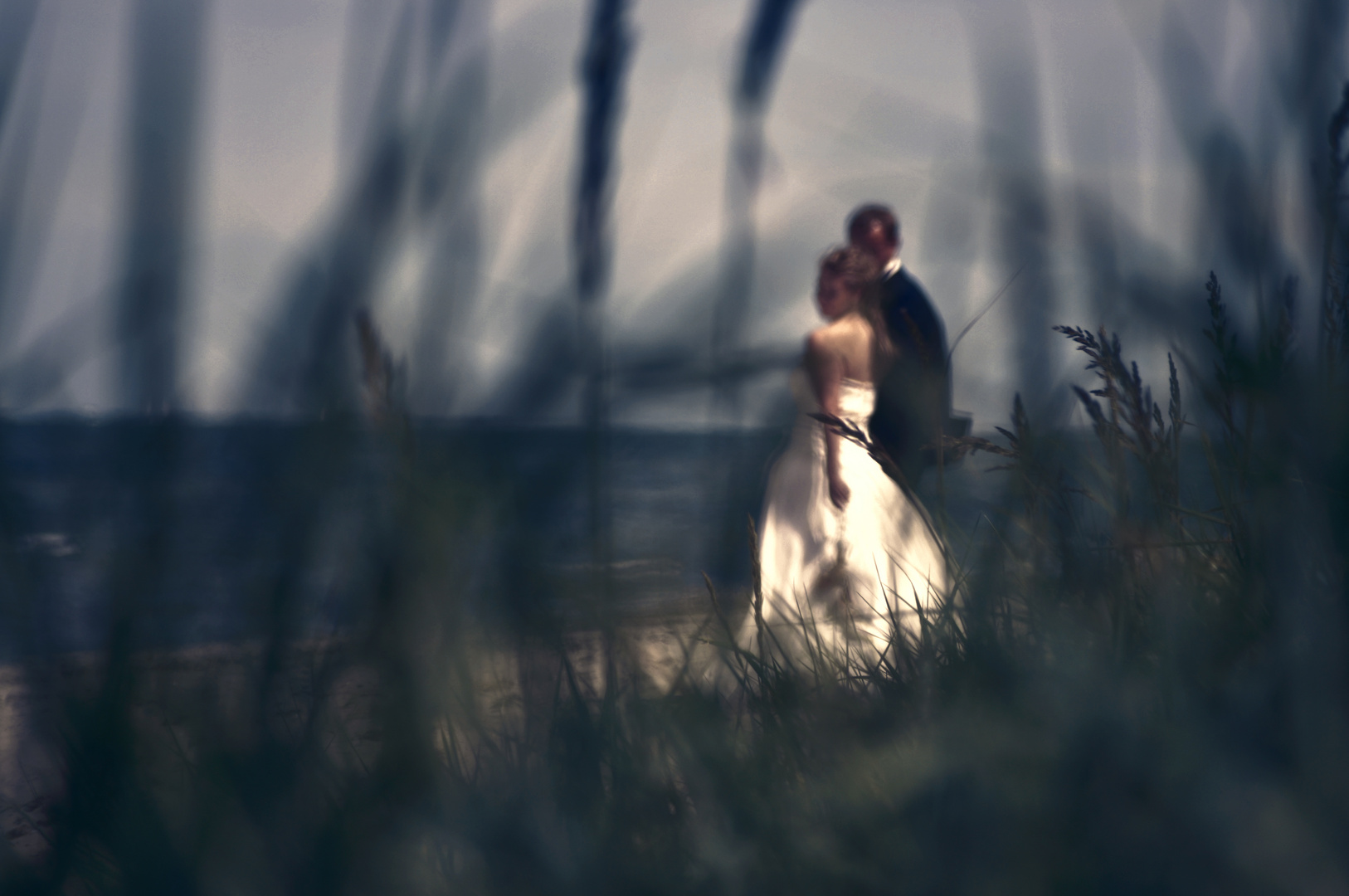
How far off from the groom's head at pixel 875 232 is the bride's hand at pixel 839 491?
0.87 m

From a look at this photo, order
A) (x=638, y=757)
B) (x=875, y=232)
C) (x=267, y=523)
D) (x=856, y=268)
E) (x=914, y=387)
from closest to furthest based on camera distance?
(x=267, y=523)
(x=638, y=757)
(x=914, y=387)
(x=856, y=268)
(x=875, y=232)

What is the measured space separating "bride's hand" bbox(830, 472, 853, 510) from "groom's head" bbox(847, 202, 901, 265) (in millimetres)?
865

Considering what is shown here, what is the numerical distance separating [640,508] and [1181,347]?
0.66 meters

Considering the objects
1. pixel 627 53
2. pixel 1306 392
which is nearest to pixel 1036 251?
pixel 1306 392

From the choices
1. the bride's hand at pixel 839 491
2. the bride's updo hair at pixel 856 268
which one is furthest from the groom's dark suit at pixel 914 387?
the bride's hand at pixel 839 491

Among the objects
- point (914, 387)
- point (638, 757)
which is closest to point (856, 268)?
point (914, 387)

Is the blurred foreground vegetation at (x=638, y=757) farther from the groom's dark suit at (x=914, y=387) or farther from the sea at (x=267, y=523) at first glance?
the groom's dark suit at (x=914, y=387)

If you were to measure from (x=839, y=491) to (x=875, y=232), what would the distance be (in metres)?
1.04

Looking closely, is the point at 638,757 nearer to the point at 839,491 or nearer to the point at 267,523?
the point at 267,523

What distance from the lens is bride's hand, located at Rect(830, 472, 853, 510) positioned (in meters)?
3.28

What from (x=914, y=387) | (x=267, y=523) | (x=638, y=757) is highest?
(x=914, y=387)

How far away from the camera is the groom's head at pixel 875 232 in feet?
10.5

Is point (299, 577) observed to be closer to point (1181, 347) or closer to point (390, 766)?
point (390, 766)

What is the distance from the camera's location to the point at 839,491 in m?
3.27
